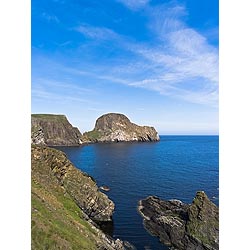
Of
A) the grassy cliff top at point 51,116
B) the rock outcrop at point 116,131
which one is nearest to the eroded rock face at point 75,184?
the grassy cliff top at point 51,116

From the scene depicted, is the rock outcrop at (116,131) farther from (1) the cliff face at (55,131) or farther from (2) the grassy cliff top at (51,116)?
(2) the grassy cliff top at (51,116)

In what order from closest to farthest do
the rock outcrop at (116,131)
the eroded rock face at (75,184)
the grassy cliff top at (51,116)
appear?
the eroded rock face at (75,184)
the grassy cliff top at (51,116)
the rock outcrop at (116,131)

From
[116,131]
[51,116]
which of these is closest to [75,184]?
[51,116]

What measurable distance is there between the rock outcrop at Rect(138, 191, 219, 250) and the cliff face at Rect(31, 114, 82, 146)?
312ft

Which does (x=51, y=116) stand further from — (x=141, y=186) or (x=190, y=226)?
(x=190, y=226)

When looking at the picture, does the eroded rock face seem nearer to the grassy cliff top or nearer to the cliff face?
the cliff face

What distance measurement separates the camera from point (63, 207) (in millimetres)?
20906

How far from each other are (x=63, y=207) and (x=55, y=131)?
10971cm

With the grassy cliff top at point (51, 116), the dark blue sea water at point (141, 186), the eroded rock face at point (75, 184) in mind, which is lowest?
the dark blue sea water at point (141, 186)

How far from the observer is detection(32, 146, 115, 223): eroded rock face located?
25883 mm

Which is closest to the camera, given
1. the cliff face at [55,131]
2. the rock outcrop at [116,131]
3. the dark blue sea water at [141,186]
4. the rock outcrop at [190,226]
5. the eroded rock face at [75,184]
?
the rock outcrop at [190,226]

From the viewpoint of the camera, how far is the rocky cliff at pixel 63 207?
40.7 ft
